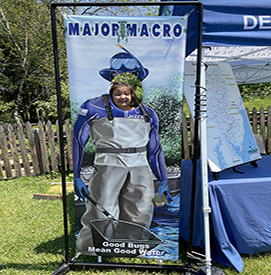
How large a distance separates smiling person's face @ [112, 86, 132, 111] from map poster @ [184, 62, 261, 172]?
0.81 metres

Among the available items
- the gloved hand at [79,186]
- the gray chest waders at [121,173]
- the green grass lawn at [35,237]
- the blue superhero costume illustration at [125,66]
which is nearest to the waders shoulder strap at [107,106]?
the gray chest waders at [121,173]

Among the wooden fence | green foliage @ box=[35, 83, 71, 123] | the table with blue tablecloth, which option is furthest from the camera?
green foliage @ box=[35, 83, 71, 123]

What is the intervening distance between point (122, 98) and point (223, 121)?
131 centimetres

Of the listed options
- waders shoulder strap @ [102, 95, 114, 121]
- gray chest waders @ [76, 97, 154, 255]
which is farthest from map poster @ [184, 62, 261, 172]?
waders shoulder strap @ [102, 95, 114, 121]

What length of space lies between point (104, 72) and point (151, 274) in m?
1.92

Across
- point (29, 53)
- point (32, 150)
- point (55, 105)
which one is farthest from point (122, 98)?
point (29, 53)

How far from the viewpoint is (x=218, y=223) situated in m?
2.46

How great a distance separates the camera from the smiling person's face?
2131 mm

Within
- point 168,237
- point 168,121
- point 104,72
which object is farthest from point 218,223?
point 104,72

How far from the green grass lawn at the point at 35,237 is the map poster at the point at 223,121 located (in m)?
1.04

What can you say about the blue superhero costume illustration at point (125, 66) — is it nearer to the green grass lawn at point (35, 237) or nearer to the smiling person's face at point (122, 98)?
the smiling person's face at point (122, 98)

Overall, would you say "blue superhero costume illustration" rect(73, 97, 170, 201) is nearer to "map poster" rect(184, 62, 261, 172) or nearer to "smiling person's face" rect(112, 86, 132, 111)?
"smiling person's face" rect(112, 86, 132, 111)

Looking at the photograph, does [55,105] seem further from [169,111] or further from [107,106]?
[169,111]

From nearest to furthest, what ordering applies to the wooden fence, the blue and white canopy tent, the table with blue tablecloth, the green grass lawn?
the blue and white canopy tent
the table with blue tablecloth
the green grass lawn
the wooden fence
